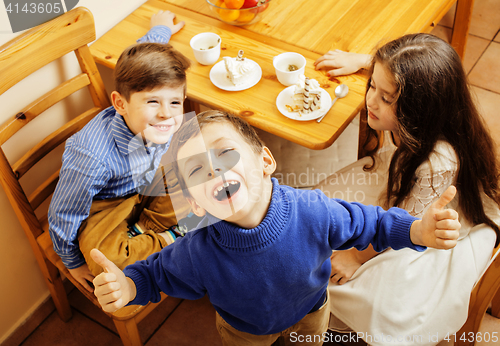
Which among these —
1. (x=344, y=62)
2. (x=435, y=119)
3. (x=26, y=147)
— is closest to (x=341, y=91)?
(x=344, y=62)

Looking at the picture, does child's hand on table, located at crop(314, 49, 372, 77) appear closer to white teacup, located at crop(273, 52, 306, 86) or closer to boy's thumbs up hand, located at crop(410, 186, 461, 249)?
white teacup, located at crop(273, 52, 306, 86)

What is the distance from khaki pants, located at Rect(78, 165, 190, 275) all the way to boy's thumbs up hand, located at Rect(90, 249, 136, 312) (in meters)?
0.33

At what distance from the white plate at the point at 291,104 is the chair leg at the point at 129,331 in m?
0.75

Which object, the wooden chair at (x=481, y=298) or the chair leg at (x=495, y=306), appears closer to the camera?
the wooden chair at (x=481, y=298)

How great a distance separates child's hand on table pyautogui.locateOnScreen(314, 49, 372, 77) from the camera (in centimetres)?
136

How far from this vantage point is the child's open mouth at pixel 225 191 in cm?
77

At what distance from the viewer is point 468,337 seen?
4.47ft

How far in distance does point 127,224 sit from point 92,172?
0.22 meters

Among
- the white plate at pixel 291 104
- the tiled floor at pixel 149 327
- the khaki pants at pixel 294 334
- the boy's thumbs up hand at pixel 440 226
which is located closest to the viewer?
the boy's thumbs up hand at pixel 440 226

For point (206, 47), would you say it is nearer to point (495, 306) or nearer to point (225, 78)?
point (225, 78)

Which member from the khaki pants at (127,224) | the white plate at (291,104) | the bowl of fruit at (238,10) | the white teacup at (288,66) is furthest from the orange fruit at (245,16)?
the khaki pants at (127,224)

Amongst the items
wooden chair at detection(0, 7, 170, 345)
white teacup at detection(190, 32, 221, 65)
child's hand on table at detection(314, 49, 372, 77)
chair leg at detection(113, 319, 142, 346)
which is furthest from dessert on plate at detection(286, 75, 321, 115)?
chair leg at detection(113, 319, 142, 346)

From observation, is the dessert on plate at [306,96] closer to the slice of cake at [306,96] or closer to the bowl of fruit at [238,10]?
the slice of cake at [306,96]

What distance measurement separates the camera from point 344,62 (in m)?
1.36
